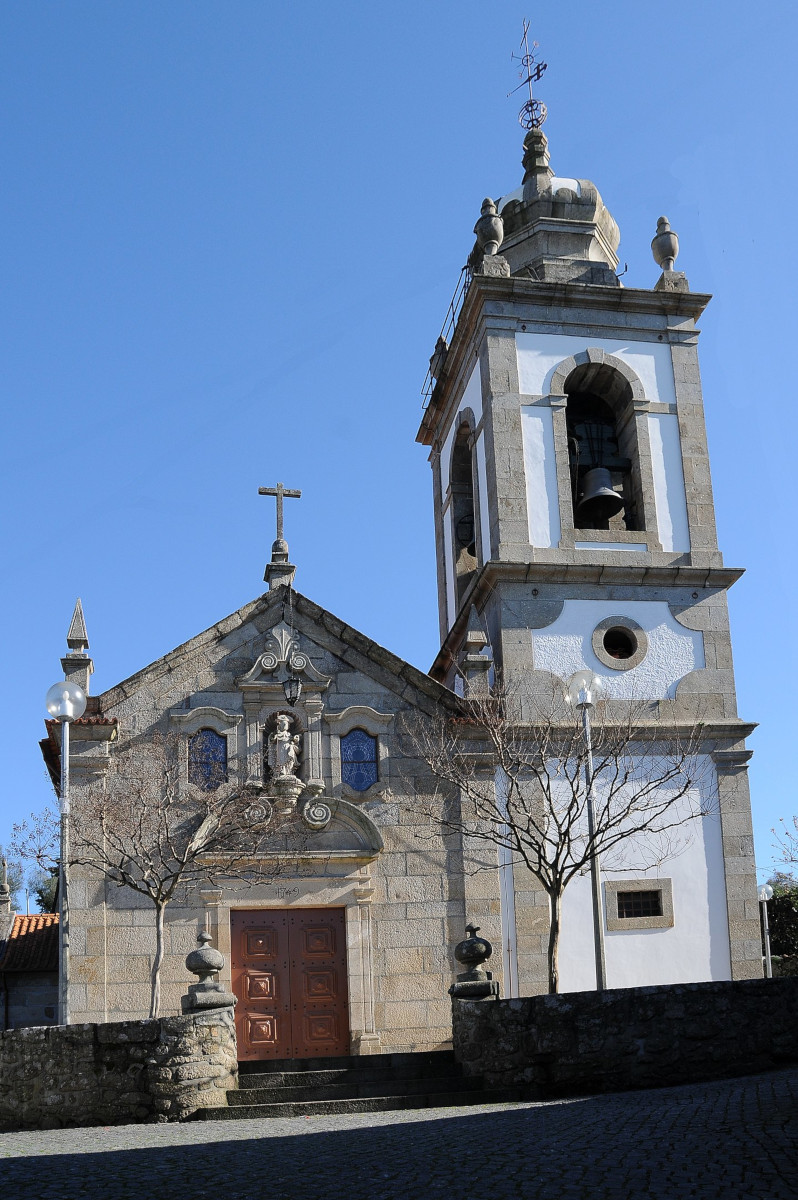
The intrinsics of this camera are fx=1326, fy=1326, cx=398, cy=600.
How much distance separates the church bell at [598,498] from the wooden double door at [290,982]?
792 centimetres

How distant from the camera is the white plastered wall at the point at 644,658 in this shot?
20344 mm

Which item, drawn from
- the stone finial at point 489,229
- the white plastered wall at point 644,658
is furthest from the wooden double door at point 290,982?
the stone finial at point 489,229

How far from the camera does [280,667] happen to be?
18797 mm

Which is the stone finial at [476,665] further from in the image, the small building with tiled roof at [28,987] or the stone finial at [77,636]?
the small building with tiled roof at [28,987]

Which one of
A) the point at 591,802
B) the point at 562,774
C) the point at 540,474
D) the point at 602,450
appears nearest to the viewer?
the point at 591,802

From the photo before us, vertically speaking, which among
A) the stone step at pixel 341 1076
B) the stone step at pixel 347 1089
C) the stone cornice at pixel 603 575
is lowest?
the stone step at pixel 347 1089

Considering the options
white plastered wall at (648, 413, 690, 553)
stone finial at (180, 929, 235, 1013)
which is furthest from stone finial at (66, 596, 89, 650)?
white plastered wall at (648, 413, 690, 553)

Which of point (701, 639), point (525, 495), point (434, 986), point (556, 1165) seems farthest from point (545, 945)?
point (556, 1165)

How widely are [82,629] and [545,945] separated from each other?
7855 mm

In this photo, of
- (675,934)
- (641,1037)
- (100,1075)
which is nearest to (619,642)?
(675,934)

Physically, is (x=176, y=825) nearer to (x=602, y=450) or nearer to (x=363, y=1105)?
(x=363, y=1105)

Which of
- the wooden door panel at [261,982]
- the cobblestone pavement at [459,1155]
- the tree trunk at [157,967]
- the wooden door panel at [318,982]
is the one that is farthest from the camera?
the wooden door panel at [318,982]

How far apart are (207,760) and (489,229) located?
10562mm

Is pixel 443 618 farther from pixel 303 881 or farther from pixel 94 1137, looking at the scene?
pixel 94 1137
